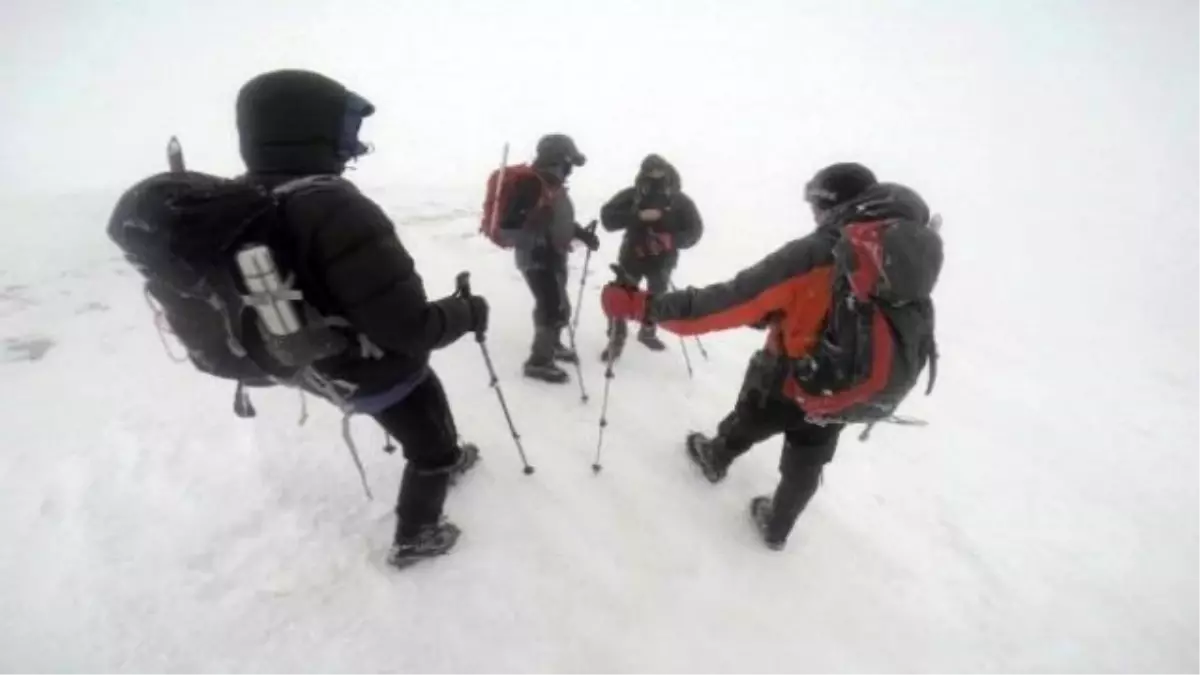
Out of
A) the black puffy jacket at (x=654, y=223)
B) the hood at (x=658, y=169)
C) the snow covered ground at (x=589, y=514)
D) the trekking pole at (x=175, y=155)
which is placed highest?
the trekking pole at (x=175, y=155)

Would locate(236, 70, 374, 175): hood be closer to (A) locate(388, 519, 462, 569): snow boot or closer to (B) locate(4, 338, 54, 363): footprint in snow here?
(A) locate(388, 519, 462, 569): snow boot

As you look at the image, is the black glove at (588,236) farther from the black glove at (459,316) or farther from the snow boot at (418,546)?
the snow boot at (418,546)

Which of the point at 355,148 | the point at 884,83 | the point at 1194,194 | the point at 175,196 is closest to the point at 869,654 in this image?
the point at 355,148

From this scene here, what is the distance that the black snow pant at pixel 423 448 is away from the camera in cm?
350

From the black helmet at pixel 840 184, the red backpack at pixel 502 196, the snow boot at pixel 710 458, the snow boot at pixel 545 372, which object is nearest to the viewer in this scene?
the black helmet at pixel 840 184

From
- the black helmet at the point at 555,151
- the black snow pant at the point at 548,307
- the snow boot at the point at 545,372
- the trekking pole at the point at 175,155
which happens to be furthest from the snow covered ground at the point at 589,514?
the trekking pole at the point at 175,155

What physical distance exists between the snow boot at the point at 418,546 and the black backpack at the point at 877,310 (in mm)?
2795

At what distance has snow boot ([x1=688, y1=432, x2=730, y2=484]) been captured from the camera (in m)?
5.11

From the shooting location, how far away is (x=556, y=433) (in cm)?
568

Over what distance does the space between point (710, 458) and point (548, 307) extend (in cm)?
249

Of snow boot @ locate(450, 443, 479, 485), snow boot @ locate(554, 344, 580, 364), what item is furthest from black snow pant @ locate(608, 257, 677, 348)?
snow boot @ locate(450, 443, 479, 485)

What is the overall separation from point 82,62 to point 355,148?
23860 centimetres

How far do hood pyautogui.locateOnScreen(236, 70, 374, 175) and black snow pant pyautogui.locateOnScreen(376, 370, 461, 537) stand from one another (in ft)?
4.72

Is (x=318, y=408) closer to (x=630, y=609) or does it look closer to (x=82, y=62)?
(x=630, y=609)
